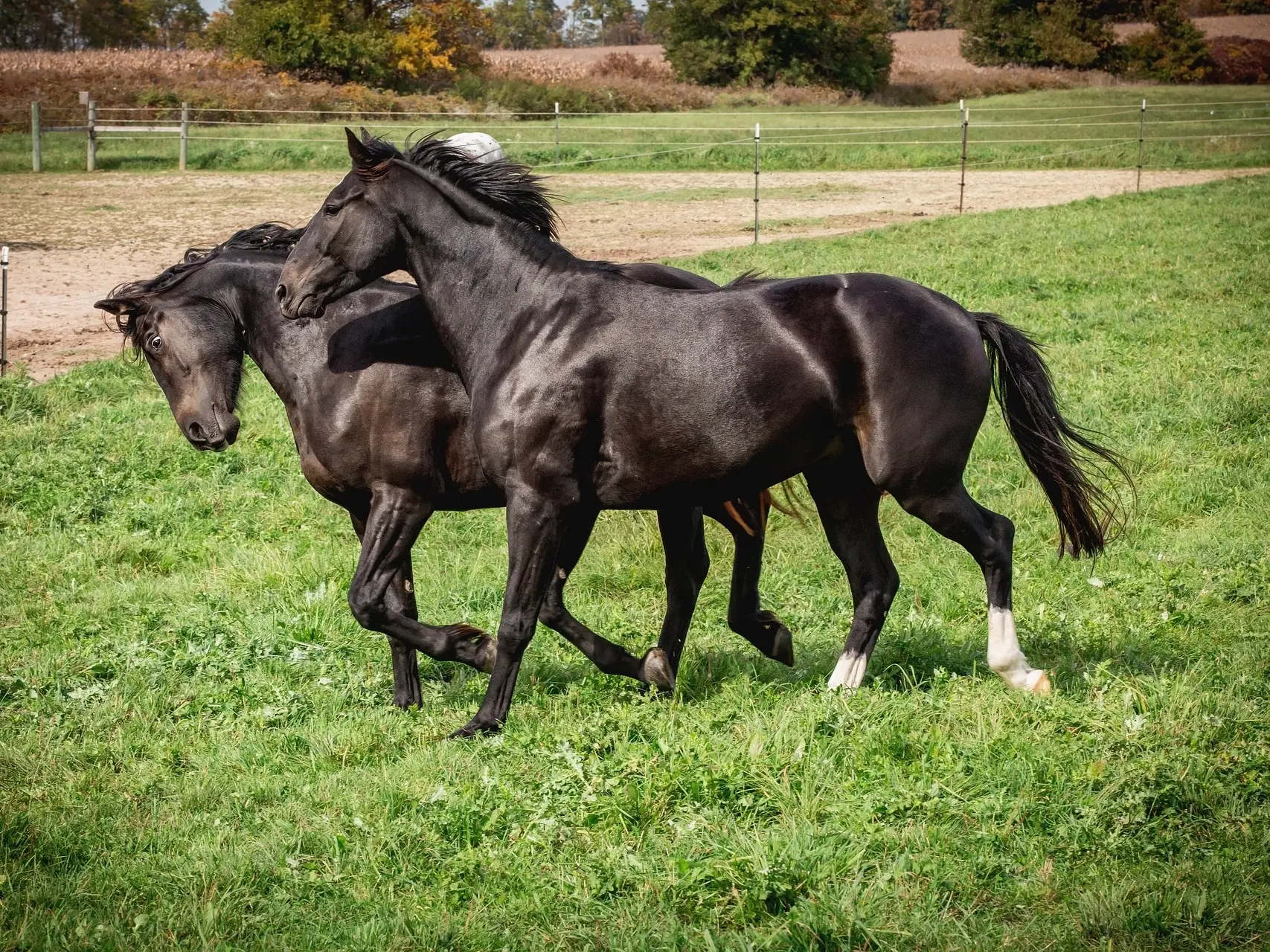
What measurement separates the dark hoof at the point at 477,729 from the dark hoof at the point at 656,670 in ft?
2.27

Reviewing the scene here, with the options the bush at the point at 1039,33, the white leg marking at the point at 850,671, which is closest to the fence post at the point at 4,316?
the white leg marking at the point at 850,671

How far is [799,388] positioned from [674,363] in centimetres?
50

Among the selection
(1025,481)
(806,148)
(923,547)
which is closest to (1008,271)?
(1025,481)

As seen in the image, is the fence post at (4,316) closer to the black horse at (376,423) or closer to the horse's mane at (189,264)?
the horse's mane at (189,264)

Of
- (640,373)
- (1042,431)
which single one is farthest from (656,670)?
(1042,431)

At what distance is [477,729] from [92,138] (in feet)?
92.0

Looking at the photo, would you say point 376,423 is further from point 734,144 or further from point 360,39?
point 360,39

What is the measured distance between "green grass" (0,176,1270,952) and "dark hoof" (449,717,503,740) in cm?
10

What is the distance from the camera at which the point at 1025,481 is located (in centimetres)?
848

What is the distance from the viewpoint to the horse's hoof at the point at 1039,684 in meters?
5.04

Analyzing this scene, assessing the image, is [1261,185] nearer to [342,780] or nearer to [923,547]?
[923,547]

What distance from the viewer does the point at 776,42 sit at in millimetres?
51625

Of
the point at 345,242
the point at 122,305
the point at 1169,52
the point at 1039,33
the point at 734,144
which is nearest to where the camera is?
the point at 345,242

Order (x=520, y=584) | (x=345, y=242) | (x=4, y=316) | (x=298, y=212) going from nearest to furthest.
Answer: (x=520, y=584) < (x=345, y=242) < (x=4, y=316) < (x=298, y=212)
